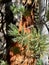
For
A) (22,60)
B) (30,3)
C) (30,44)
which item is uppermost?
(30,3)

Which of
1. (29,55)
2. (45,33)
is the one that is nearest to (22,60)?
(29,55)

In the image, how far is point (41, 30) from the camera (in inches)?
36.3

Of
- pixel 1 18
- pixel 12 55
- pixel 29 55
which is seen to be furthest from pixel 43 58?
pixel 1 18

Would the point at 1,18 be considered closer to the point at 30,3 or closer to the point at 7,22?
the point at 7,22

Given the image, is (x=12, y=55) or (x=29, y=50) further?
(x=12, y=55)

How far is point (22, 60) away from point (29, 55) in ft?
0.26

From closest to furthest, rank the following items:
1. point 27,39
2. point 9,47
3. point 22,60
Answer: point 27,39 < point 22,60 < point 9,47

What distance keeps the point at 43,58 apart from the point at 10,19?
0.27 metres

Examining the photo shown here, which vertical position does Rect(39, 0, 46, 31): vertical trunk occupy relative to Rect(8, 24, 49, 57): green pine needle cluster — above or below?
A: above

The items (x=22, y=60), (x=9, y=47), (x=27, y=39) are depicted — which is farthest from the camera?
(x=9, y=47)

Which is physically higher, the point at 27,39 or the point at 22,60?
the point at 27,39

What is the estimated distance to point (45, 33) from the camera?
922 millimetres

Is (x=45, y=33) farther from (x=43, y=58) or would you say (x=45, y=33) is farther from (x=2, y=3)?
(x=2, y=3)

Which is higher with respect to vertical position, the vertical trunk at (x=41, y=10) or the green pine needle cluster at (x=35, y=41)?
the vertical trunk at (x=41, y=10)
